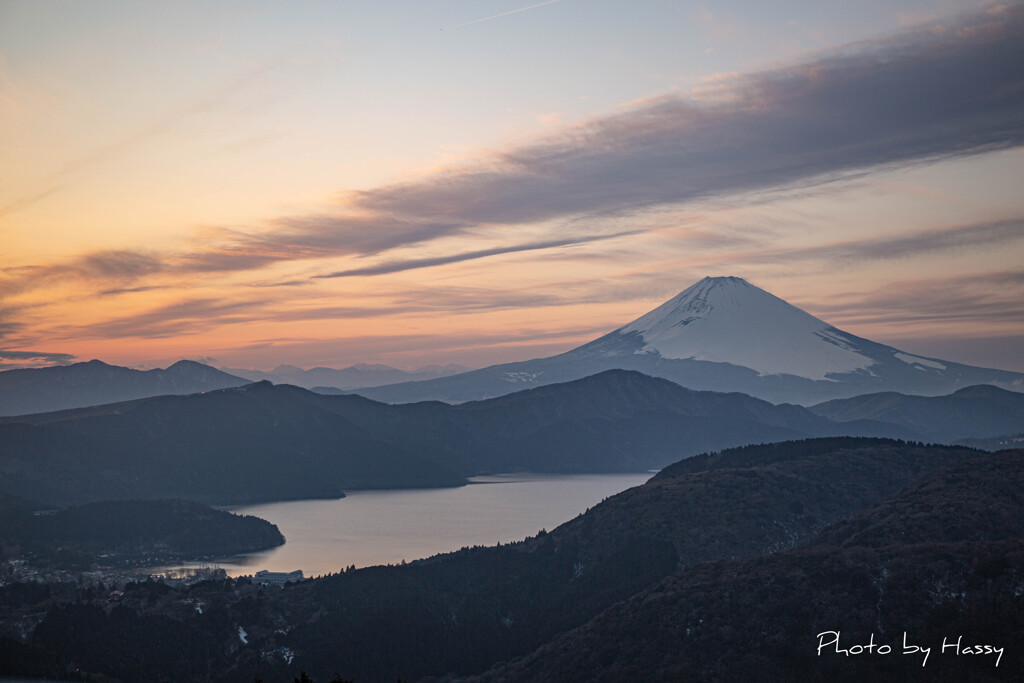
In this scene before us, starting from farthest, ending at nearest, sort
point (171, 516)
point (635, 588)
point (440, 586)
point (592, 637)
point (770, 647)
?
point (171, 516)
point (440, 586)
point (635, 588)
point (592, 637)
point (770, 647)

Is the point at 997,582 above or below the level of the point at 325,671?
above

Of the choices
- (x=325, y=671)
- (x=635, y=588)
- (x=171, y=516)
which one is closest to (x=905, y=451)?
(x=635, y=588)

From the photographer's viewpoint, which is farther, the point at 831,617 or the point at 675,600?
the point at 675,600

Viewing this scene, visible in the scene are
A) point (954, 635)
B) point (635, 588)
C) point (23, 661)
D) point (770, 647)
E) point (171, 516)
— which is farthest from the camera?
point (171, 516)

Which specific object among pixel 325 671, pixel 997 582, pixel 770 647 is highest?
pixel 997 582

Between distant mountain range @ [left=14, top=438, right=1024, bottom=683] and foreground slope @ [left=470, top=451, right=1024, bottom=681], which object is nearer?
foreground slope @ [left=470, top=451, right=1024, bottom=681]

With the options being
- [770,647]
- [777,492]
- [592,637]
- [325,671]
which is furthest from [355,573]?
[770,647]

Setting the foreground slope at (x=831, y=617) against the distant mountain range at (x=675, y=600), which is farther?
the distant mountain range at (x=675, y=600)

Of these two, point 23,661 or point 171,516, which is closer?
point 23,661

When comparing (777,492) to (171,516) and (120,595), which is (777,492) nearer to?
(120,595)

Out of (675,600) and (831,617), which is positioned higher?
(831,617)
